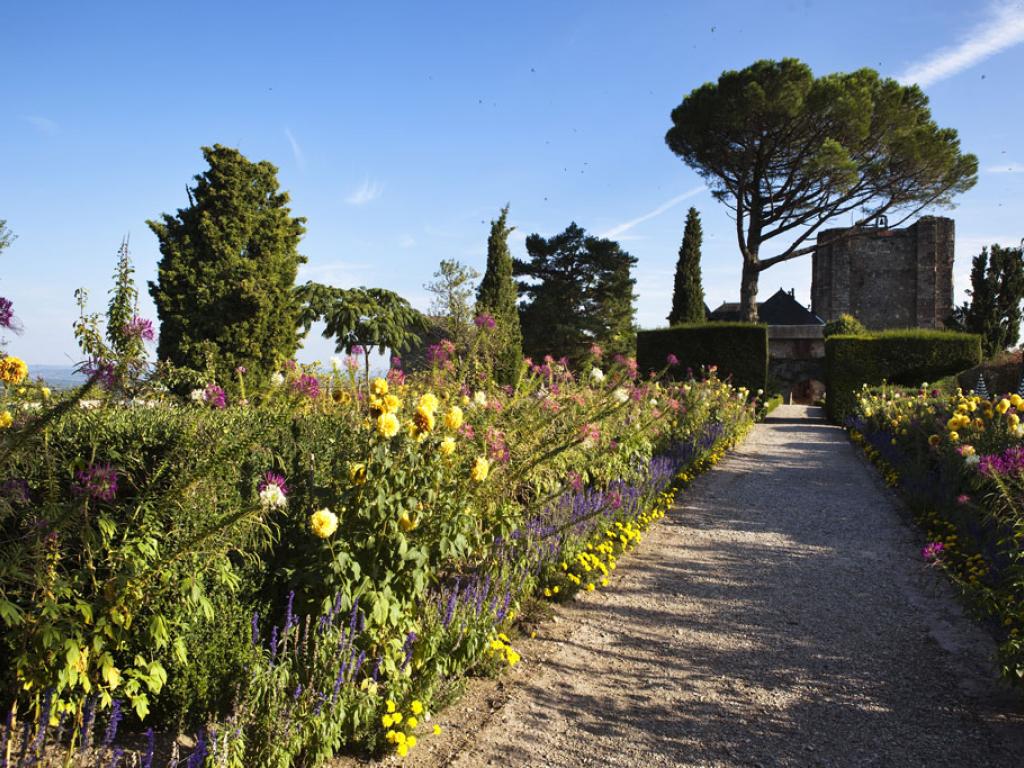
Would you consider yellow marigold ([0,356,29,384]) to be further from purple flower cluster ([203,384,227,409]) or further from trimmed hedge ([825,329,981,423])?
trimmed hedge ([825,329,981,423])

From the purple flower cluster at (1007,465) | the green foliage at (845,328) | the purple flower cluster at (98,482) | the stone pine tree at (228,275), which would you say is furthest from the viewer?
the green foliage at (845,328)

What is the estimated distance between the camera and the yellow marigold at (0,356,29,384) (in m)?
2.58

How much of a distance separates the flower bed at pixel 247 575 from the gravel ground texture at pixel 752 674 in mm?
308

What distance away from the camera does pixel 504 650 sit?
9.48 feet

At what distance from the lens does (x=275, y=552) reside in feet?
8.52

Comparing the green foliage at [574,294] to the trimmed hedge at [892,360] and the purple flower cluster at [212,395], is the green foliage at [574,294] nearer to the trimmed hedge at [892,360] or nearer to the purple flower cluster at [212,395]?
the trimmed hedge at [892,360]

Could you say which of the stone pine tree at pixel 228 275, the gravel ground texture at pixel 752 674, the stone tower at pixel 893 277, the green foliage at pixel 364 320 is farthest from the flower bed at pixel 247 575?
the stone tower at pixel 893 277

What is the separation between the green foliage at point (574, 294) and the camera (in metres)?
27.2

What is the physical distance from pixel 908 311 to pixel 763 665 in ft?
115

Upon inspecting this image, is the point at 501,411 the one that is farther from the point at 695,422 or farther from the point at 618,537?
the point at 695,422

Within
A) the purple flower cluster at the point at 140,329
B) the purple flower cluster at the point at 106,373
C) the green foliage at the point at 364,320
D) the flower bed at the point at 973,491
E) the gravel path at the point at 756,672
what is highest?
the green foliage at the point at 364,320

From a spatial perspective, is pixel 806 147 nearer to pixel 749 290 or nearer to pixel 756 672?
pixel 749 290

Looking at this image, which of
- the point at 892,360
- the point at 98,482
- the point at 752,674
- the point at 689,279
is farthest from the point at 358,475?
the point at 689,279

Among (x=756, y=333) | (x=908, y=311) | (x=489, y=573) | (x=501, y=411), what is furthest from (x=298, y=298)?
(x=908, y=311)
